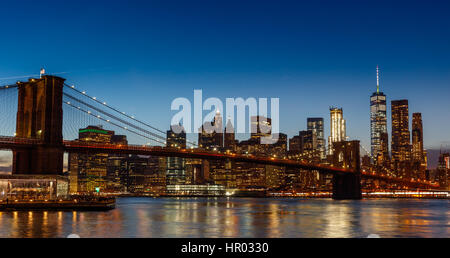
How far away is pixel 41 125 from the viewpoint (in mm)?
54844

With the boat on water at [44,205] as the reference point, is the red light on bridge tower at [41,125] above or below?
above

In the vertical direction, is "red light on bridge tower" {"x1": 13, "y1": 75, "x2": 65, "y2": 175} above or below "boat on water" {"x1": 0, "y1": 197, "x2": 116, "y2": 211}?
above

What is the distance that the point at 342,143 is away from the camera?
12281 cm

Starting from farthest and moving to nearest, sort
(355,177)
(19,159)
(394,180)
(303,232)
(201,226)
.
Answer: (394,180) < (355,177) < (19,159) < (201,226) < (303,232)

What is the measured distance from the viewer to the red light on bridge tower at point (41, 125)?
52875 mm

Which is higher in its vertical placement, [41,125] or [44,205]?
[41,125]

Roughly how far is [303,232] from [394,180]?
87.9 m

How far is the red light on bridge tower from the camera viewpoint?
5288 centimetres

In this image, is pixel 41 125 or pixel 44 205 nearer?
pixel 44 205

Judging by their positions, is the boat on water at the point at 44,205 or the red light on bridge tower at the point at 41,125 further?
the red light on bridge tower at the point at 41,125

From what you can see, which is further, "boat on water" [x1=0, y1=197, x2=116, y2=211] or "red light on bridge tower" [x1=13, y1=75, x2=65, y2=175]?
"red light on bridge tower" [x1=13, y1=75, x2=65, y2=175]
